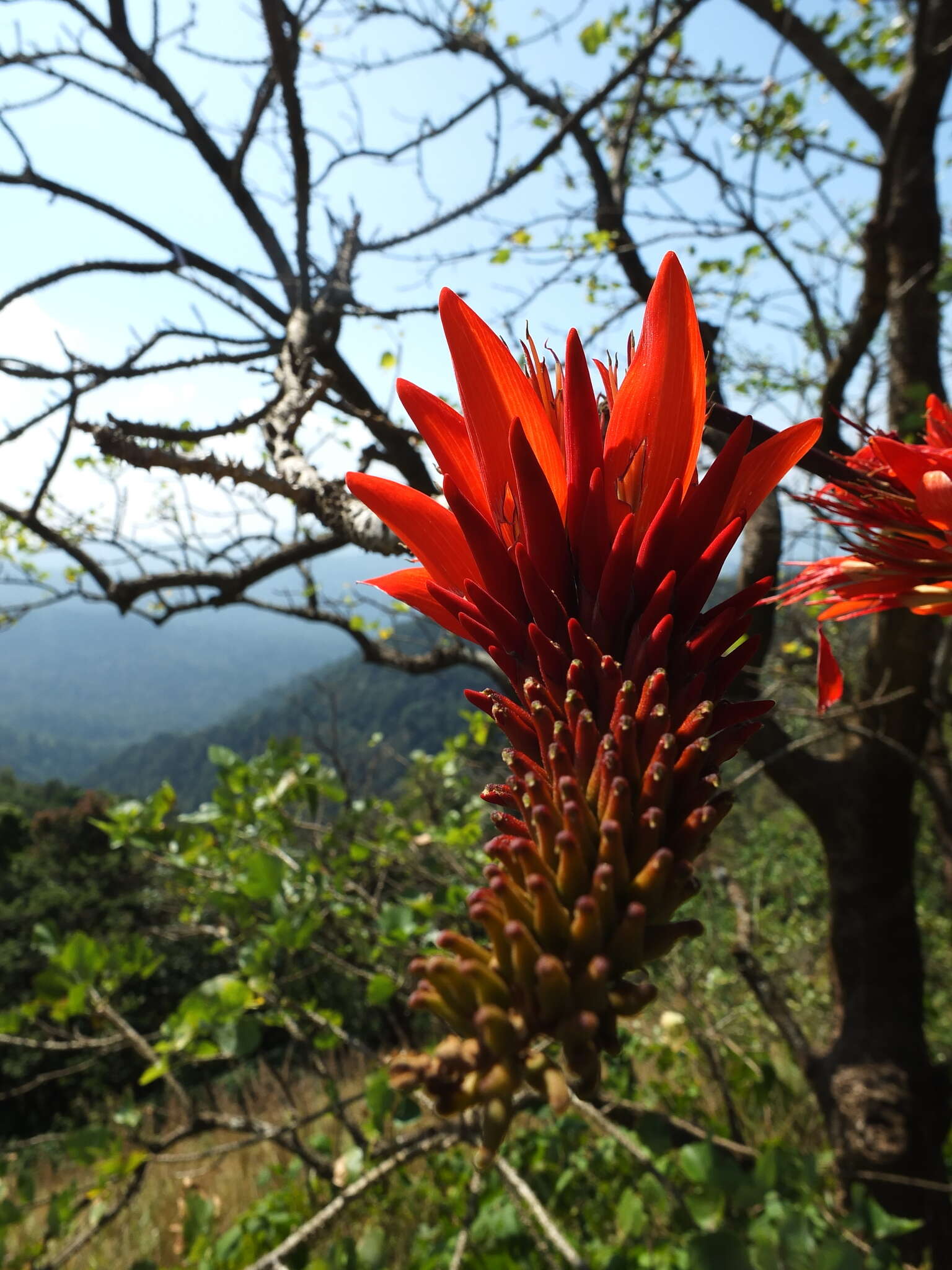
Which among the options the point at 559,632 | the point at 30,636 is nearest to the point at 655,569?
the point at 559,632

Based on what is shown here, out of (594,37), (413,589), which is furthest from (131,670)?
(413,589)

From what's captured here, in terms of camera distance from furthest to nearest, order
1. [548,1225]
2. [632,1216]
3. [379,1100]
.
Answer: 1. [632,1216]
2. [379,1100]
3. [548,1225]

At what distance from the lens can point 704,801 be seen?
0.28m

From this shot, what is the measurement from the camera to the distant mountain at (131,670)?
11756 centimetres

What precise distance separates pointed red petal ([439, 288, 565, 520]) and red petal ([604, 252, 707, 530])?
0.16ft

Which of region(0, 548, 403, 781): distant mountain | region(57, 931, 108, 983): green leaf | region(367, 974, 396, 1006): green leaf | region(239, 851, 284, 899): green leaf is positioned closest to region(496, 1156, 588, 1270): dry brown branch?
region(367, 974, 396, 1006): green leaf

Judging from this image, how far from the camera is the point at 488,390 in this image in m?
0.36

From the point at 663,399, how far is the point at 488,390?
9 centimetres

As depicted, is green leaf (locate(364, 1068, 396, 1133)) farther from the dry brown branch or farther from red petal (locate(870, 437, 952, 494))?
red petal (locate(870, 437, 952, 494))

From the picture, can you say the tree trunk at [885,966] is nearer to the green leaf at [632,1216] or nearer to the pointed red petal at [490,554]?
the green leaf at [632,1216]

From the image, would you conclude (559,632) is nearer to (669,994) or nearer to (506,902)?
(506,902)

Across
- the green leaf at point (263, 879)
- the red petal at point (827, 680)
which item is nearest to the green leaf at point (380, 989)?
the green leaf at point (263, 879)

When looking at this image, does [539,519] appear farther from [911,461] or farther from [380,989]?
[380,989]

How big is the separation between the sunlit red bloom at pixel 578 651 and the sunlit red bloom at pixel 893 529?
0.17 metres
